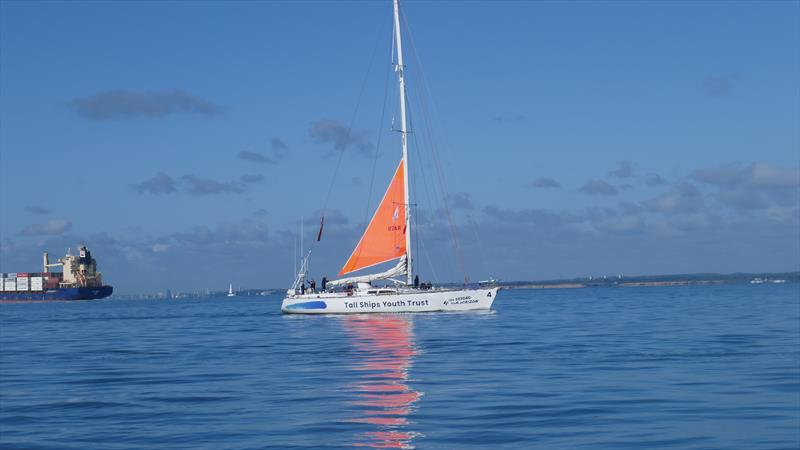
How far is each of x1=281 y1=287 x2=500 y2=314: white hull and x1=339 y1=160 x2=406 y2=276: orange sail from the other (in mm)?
2951

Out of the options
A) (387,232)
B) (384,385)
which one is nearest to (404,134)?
(387,232)

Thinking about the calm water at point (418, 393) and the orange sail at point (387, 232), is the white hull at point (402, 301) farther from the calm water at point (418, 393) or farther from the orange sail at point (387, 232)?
the calm water at point (418, 393)

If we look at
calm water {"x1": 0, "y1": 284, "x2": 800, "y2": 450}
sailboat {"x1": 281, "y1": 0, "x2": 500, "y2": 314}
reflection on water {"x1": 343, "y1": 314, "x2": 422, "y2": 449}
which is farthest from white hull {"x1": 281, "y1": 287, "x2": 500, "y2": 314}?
calm water {"x1": 0, "y1": 284, "x2": 800, "y2": 450}

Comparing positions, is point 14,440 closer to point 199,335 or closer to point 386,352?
point 386,352

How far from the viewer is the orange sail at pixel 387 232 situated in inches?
2625

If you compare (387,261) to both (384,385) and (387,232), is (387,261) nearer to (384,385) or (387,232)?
(387,232)

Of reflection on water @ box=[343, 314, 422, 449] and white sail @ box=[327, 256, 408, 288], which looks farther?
white sail @ box=[327, 256, 408, 288]

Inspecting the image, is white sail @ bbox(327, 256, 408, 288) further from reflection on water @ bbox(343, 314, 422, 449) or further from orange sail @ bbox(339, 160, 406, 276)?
reflection on water @ bbox(343, 314, 422, 449)

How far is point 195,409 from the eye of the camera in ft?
68.4

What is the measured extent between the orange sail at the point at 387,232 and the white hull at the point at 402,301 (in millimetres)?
2951

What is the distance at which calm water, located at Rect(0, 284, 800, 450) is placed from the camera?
17.0 m

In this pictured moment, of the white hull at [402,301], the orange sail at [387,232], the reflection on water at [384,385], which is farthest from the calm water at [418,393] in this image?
the orange sail at [387,232]

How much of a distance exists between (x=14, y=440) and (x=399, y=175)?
5089cm

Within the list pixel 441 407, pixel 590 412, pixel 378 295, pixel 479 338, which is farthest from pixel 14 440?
pixel 378 295
